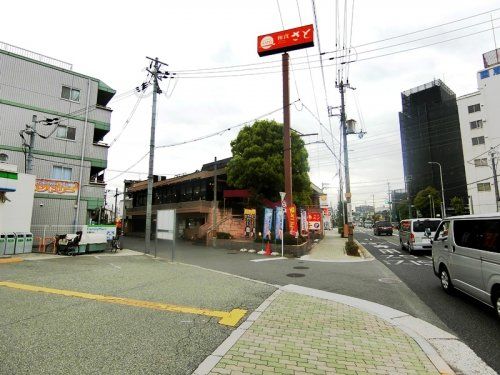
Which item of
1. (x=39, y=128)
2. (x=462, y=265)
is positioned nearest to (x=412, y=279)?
(x=462, y=265)

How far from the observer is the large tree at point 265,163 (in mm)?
24453

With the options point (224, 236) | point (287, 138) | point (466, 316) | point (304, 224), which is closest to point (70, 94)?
point (224, 236)

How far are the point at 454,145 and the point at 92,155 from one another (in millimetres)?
67323

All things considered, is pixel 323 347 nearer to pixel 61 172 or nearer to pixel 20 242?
pixel 20 242

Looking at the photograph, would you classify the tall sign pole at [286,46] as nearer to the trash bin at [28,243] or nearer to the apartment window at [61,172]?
the apartment window at [61,172]

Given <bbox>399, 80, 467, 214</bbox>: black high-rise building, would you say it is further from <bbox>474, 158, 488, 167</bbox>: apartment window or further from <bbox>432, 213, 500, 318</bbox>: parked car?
<bbox>432, 213, 500, 318</bbox>: parked car

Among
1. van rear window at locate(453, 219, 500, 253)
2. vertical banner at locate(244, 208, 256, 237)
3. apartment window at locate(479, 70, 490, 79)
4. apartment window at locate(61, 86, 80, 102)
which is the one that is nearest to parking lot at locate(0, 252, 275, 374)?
van rear window at locate(453, 219, 500, 253)

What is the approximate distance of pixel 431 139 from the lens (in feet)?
215

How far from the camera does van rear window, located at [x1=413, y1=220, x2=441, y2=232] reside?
16188 mm

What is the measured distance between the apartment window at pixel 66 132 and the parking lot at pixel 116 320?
1416 cm

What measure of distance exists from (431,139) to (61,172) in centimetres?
6948

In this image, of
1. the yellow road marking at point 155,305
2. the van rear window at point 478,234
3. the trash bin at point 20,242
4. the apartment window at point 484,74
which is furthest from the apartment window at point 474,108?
the trash bin at point 20,242

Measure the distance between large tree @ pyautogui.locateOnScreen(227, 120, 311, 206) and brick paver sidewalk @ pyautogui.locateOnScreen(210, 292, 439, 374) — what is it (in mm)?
18760

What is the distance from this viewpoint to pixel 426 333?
16.9ft
